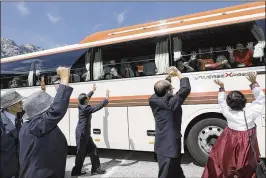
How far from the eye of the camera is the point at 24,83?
9516 millimetres

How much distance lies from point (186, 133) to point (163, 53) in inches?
72.5

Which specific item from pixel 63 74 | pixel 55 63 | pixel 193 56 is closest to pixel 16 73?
pixel 55 63

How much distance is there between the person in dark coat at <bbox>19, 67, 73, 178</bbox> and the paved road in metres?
3.53

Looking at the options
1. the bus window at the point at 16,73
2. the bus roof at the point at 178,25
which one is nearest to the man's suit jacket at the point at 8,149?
the bus roof at the point at 178,25

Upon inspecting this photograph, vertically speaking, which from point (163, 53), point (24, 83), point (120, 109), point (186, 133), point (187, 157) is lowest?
point (187, 157)

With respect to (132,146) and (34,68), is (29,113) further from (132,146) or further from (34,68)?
(34,68)

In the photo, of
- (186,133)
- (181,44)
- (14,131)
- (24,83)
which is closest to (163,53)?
(181,44)

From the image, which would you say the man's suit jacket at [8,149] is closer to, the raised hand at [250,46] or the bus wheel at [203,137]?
the bus wheel at [203,137]

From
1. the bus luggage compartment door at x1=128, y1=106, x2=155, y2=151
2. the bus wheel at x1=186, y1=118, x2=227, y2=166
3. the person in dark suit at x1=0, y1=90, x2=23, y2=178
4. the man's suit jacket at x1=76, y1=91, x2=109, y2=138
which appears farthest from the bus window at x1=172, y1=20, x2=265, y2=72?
the person in dark suit at x1=0, y1=90, x2=23, y2=178

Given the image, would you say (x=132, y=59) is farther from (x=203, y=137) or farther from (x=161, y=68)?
(x=203, y=137)

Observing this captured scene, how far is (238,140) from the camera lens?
12.2ft

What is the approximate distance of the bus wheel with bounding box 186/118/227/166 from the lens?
240 inches

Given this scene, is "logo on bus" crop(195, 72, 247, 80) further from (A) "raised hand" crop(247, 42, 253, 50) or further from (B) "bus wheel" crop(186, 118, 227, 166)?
(B) "bus wheel" crop(186, 118, 227, 166)

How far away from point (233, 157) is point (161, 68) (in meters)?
3.28
